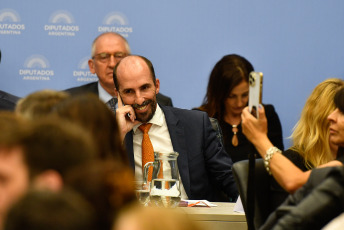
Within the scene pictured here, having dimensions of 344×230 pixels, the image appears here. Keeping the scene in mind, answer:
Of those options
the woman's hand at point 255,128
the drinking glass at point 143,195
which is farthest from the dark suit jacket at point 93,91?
the woman's hand at point 255,128

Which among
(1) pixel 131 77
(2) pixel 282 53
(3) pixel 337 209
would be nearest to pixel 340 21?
(2) pixel 282 53

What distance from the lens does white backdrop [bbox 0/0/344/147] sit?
17.5 feet

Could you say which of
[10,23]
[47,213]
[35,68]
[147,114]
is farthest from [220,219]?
[10,23]

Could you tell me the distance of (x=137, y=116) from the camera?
13.0ft

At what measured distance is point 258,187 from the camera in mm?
2908

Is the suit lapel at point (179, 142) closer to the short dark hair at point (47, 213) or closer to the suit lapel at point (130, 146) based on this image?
the suit lapel at point (130, 146)

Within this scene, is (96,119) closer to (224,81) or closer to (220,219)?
(220,219)

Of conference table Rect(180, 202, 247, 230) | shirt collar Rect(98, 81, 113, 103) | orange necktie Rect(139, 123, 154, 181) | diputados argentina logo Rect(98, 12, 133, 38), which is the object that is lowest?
conference table Rect(180, 202, 247, 230)

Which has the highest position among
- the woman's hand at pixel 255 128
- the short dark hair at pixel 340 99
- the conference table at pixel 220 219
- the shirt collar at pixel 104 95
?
the shirt collar at pixel 104 95

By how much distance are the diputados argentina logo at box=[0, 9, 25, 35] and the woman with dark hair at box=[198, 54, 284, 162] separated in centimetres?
161

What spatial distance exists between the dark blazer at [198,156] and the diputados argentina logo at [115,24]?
1.36 m

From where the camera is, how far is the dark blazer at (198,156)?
4.00 m

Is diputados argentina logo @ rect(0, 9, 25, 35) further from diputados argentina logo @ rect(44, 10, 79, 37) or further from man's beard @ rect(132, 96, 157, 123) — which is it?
man's beard @ rect(132, 96, 157, 123)

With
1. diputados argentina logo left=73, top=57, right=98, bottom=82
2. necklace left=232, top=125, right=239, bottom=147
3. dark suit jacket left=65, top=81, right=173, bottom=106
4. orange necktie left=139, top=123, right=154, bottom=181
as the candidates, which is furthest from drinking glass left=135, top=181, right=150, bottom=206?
diputados argentina logo left=73, top=57, right=98, bottom=82
